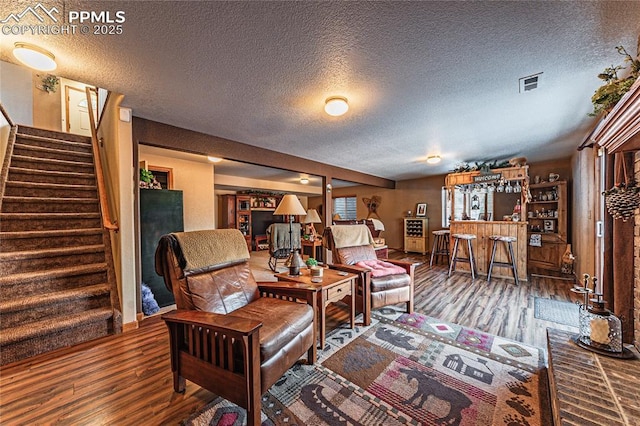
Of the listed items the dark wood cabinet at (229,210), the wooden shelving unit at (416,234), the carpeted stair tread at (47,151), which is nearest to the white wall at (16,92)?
the carpeted stair tread at (47,151)

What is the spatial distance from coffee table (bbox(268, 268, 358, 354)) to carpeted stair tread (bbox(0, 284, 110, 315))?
1.84 meters

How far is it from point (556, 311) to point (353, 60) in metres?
3.71

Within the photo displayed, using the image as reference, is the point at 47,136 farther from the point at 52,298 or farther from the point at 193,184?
the point at 52,298

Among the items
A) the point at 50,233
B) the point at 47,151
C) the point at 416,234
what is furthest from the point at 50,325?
the point at 416,234

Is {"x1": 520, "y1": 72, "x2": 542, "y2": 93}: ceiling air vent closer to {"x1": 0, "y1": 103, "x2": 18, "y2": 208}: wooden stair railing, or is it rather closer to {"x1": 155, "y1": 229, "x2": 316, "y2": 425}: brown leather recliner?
{"x1": 155, "y1": 229, "x2": 316, "y2": 425}: brown leather recliner

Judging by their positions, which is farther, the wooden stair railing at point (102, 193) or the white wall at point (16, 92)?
the white wall at point (16, 92)

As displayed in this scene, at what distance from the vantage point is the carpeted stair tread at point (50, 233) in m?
2.55

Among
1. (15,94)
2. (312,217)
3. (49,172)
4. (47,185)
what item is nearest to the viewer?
(47,185)

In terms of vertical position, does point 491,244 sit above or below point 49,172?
below

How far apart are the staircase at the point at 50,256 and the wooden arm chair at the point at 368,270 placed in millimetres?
2479

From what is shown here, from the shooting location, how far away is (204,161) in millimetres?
5207

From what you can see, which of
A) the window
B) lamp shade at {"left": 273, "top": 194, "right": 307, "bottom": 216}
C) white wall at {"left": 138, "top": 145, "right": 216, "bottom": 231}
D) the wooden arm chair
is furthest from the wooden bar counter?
white wall at {"left": 138, "top": 145, "right": 216, "bottom": 231}

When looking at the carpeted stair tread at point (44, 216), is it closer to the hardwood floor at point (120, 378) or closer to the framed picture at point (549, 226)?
the hardwood floor at point (120, 378)

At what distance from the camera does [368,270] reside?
275 cm
